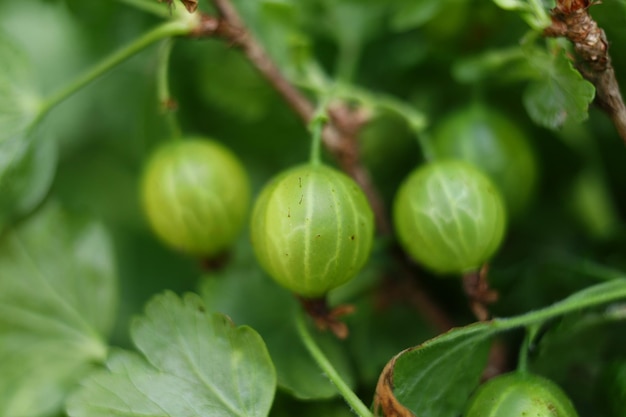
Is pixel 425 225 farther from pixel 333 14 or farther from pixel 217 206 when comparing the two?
pixel 333 14

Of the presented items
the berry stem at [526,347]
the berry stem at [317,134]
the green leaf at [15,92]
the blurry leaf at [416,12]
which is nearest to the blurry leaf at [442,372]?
the berry stem at [526,347]

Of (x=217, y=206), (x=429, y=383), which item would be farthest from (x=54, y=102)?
(x=429, y=383)

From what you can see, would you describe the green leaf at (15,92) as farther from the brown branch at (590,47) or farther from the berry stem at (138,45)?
the brown branch at (590,47)

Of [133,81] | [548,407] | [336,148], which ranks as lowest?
[548,407]

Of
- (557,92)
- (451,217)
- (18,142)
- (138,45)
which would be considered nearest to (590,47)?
(557,92)

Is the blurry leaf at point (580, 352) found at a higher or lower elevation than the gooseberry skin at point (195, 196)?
lower

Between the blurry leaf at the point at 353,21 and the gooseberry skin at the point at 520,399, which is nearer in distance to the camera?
the gooseberry skin at the point at 520,399

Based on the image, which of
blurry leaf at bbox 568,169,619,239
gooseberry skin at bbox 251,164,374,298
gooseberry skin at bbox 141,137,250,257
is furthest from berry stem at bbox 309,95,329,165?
blurry leaf at bbox 568,169,619,239
